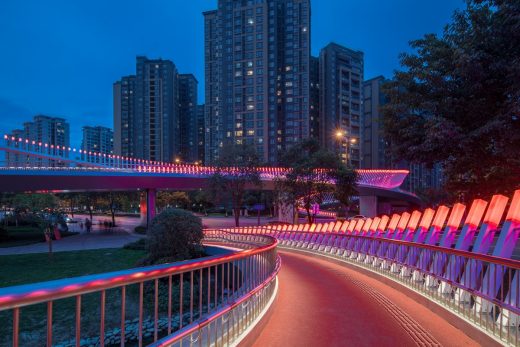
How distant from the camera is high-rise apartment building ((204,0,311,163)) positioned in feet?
368

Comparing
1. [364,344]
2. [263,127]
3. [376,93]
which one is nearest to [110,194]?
[263,127]

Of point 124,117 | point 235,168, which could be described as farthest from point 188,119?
point 235,168

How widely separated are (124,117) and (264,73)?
8203 cm

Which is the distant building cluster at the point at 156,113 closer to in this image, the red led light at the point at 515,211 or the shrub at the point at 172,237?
the shrub at the point at 172,237

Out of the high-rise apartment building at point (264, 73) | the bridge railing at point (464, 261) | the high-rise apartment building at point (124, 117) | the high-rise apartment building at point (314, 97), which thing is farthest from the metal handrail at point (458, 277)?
the high-rise apartment building at point (124, 117)

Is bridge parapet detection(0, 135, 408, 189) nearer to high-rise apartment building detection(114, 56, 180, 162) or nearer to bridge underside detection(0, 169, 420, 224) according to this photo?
bridge underside detection(0, 169, 420, 224)

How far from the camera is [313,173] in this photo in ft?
103

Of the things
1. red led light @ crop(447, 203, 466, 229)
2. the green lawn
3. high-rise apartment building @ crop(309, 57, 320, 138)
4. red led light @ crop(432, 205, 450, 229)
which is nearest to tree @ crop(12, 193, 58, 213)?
the green lawn

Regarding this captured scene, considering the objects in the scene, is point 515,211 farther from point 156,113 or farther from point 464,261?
point 156,113

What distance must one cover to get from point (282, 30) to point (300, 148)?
9420 centimetres

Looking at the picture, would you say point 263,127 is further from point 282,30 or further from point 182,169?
point 182,169

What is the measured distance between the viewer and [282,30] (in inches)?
4653

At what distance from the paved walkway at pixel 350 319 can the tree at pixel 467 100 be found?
4593mm

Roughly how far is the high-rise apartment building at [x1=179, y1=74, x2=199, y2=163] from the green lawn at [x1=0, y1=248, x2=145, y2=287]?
132959 mm
